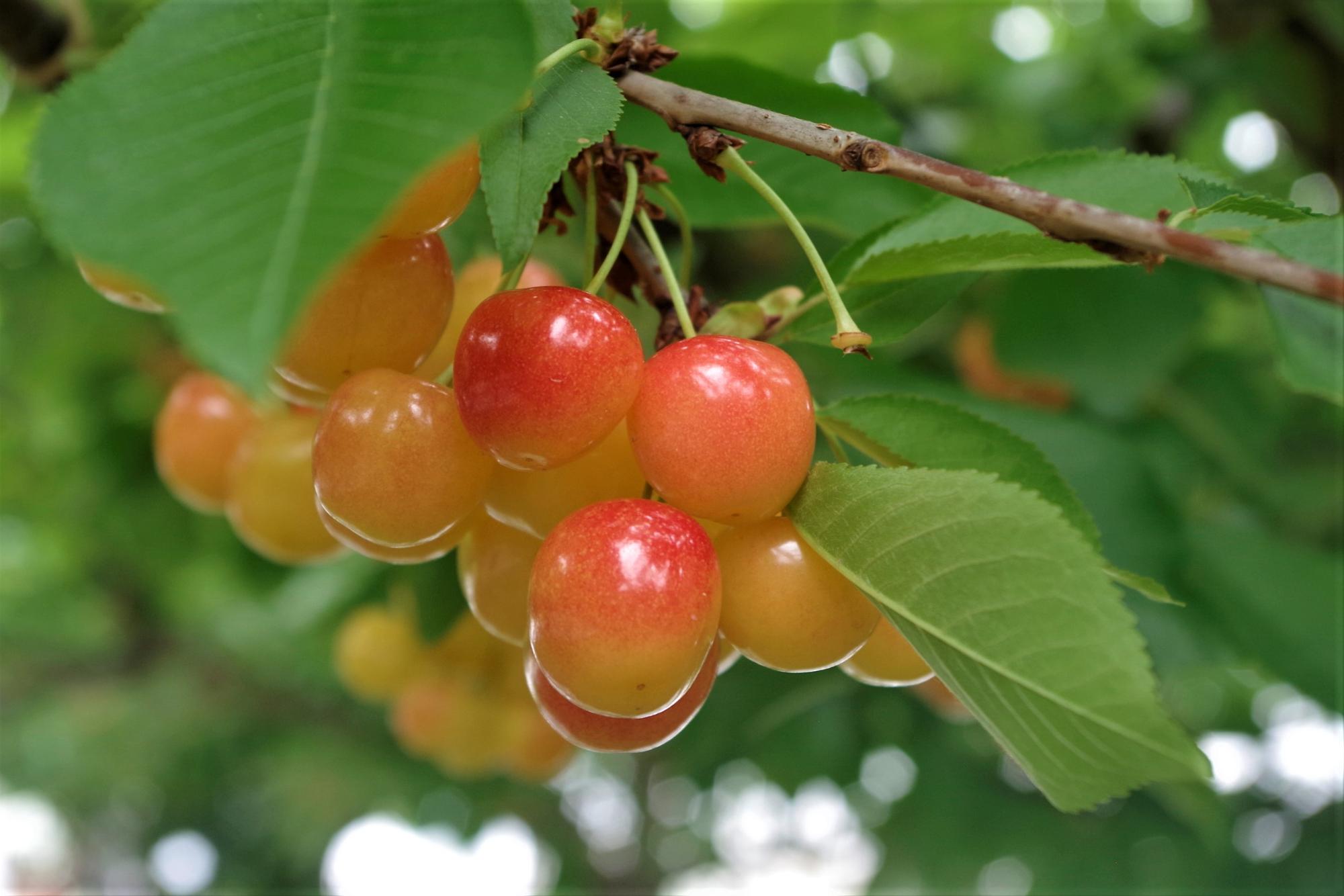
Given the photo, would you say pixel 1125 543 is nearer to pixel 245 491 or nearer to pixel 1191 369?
pixel 1191 369

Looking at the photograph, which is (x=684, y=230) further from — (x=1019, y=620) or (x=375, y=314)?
(x=1019, y=620)

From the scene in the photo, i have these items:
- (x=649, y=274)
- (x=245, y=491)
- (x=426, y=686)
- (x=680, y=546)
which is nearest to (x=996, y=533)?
(x=680, y=546)

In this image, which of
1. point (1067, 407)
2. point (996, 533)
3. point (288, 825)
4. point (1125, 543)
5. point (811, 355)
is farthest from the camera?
point (288, 825)

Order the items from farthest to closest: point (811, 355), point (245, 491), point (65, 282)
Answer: point (65, 282), point (811, 355), point (245, 491)

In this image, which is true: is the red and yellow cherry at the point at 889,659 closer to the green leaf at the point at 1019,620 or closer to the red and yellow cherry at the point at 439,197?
the green leaf at the point at 1019,620

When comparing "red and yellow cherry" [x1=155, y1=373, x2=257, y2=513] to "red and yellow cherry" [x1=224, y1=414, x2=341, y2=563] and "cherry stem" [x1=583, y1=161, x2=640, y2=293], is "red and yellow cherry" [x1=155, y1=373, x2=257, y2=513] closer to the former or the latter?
"red and yellow cherry" [x1=224, y1=414, x2=341, y2=563]

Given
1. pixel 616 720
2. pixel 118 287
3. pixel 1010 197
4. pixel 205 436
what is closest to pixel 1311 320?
pixel 1010 197

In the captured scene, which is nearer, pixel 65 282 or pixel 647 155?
pixel 647 155
